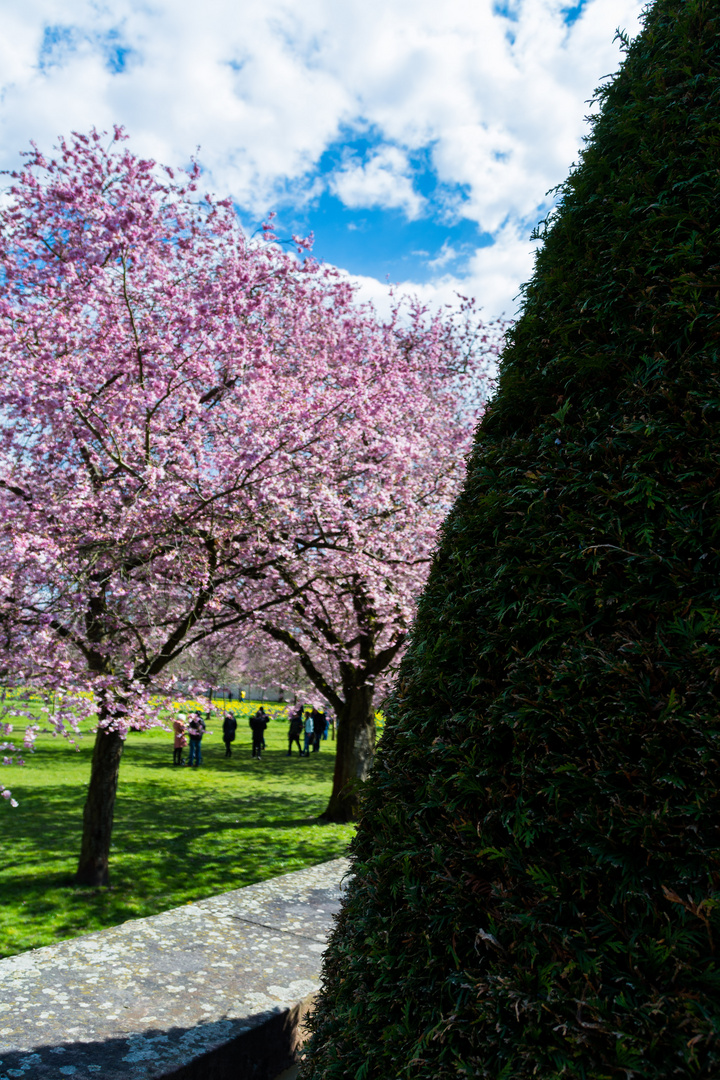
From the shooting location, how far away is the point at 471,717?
186 cm

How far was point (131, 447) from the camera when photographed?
8406 millimetres

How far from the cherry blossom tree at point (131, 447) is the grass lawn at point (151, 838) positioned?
0.83 m

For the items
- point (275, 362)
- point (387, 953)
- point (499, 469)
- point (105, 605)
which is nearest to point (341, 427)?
point (275, 362)

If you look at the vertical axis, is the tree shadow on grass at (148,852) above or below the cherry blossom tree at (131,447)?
below

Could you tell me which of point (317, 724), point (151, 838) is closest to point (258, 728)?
point (317, 724)

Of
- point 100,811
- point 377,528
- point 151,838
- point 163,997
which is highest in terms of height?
point 377,528

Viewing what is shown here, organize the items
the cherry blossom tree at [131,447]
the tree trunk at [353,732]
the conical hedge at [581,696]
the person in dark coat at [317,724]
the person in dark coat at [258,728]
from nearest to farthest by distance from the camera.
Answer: the conical hedge at [581,696], the cherry blossom tree at [131,447], the tree trunk at [353,732], the person in dark coat at [258,728], the person in dark coat at [317,724]

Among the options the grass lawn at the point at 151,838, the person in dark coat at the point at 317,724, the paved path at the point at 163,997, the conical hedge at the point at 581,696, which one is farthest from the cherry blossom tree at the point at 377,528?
the person in dark coat at the point at 317,724

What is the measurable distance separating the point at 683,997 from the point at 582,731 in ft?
1.77

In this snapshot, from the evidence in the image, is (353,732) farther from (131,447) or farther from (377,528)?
(131,447)

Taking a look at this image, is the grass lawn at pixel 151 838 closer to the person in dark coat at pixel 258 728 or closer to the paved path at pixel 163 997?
the person in dark coat at pixel 258 728

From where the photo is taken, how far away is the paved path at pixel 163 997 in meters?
2.87

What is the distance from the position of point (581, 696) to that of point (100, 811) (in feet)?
29.3

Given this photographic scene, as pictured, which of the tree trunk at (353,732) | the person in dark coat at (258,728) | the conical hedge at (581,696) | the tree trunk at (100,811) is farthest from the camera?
the person in dark coat at (258,728)
